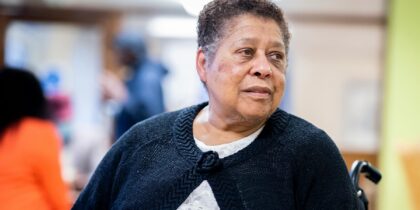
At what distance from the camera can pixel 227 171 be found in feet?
5.01

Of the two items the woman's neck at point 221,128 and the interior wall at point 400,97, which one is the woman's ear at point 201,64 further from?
the interior wall at point 400,97

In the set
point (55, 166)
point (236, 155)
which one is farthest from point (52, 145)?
point (236, 155)

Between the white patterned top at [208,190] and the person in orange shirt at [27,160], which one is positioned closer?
the white patterned top at [208,190]

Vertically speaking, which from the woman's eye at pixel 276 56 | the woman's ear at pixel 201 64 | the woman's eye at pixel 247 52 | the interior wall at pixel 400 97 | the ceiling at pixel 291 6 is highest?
the ceiling at pixel 291 6

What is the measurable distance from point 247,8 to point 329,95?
11.2ft

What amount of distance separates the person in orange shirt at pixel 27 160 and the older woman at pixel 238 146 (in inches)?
36.1

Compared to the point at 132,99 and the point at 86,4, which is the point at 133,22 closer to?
the point at 86,4

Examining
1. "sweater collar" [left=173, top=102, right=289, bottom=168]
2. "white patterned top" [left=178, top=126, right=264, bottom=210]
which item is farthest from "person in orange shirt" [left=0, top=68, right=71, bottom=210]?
"white patterned top" [left=178, top=126, right=264, bottom=210]

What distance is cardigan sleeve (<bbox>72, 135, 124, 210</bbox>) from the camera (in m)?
1.72

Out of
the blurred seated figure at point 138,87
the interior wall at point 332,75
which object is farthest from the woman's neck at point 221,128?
the interior wall at point 332,75

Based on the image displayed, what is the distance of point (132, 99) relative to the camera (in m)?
3.79

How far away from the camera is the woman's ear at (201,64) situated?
1.67 metres

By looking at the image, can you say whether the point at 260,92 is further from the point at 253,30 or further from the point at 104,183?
the point at 104,183

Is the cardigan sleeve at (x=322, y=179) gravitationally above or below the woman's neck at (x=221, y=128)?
below
